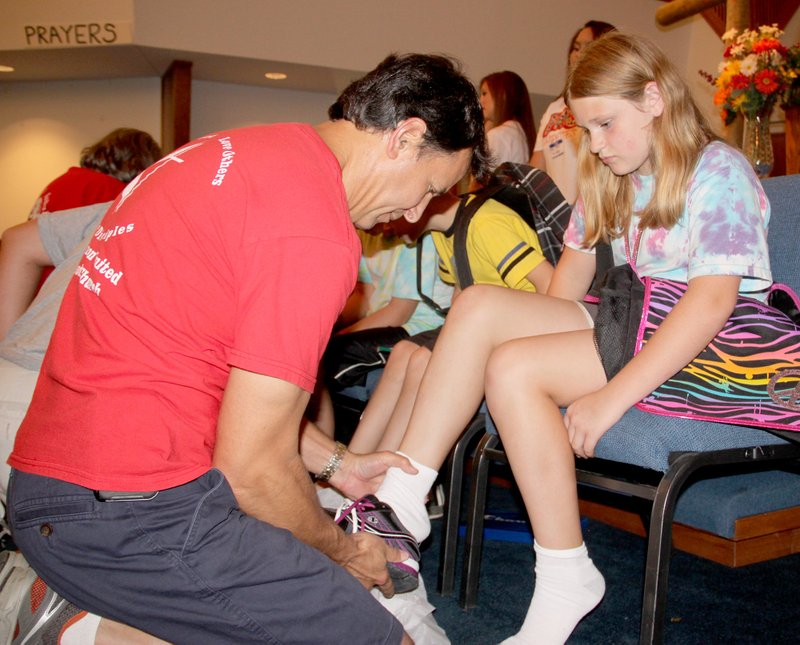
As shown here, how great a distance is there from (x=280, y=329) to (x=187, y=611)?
365mm

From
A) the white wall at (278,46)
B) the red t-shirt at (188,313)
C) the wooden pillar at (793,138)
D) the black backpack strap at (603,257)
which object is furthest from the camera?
Answer: the white wall at (278,46)

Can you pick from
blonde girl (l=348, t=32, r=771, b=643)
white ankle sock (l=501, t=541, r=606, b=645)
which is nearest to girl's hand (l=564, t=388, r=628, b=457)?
blonde girl (l=348, t=32, r=771, b=643)

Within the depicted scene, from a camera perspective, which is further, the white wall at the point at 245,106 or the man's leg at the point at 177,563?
the white wall at the point at 245,106

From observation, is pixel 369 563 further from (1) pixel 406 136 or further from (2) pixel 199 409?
(1) pixel 406 136

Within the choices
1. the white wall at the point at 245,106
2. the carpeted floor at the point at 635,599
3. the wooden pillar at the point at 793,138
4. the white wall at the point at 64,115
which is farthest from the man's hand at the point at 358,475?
the white wall at the point at 64,115

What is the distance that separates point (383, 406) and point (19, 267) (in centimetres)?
108

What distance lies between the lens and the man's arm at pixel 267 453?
0.91 m

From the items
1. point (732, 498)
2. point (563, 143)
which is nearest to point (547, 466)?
point (732, 498)

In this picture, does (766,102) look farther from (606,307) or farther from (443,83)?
(443,83)

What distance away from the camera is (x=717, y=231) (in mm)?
1359

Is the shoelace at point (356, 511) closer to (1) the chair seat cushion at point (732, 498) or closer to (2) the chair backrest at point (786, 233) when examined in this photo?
(1) the chair seat cushion at point (732, 498)

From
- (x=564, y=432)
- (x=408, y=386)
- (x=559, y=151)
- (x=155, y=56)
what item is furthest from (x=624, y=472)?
(x=155, y=56)

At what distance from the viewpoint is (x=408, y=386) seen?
1845mm

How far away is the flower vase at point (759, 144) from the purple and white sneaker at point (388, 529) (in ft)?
6.36
